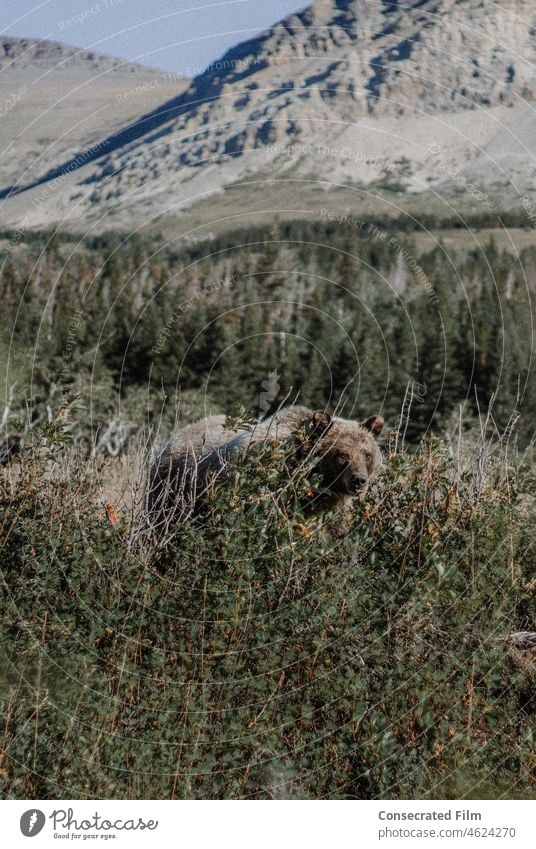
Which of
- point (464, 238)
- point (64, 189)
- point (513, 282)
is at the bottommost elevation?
point (464, 238)

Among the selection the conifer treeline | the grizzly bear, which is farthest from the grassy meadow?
the conifer treeline

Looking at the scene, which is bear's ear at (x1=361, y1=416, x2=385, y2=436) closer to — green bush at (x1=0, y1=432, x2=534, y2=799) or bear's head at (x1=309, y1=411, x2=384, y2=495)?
bear's head at (x1=309, y1=411, x2=384, y2=495)

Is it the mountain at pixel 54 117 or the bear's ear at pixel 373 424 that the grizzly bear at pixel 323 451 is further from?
the mountain at pixel 54 117

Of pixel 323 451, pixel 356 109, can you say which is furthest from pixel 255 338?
pixel 323 451

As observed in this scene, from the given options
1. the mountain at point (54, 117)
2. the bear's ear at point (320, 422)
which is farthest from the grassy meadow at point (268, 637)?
the mountain at point (54, 117)

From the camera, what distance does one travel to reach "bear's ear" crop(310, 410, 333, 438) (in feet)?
32.2

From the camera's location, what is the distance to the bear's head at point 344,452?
978 centimetres

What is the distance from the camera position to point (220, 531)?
7840 mm

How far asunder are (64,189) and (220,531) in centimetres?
3799

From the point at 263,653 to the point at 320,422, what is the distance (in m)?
3.27

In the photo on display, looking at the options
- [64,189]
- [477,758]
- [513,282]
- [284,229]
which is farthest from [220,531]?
[284,229]

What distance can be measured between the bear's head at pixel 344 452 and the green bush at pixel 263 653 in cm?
126

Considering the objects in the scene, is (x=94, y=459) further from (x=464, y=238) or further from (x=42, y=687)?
(x=464, y=238)

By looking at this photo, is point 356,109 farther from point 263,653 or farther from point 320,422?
point 263,653
